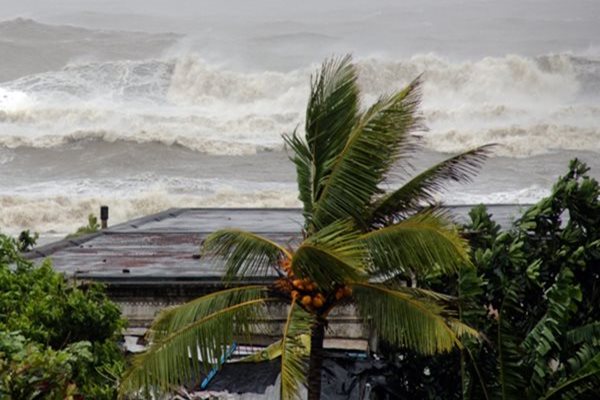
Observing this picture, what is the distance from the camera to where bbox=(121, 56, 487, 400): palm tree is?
808 cm

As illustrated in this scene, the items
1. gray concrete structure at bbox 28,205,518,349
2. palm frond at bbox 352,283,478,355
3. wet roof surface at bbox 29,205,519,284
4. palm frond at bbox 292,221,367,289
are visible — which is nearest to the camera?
palm frond at bbox 292,221,367,289

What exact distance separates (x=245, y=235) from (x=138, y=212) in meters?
38.3

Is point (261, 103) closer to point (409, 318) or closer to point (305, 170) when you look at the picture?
point (305, 170)

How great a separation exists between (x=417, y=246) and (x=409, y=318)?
22.0 inches

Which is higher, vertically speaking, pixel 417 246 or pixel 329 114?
pixel 329 114

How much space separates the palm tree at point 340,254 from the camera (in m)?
8.08

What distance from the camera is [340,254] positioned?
778 cm

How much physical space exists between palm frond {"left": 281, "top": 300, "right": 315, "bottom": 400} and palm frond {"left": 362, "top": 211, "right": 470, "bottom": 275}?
0.71 m

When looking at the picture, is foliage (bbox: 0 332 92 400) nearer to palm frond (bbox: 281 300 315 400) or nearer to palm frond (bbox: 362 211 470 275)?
palm frond (bbox: 281 300 315 400)

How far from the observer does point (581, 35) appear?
69.4 meters

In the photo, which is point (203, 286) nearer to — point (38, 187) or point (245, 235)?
point (245, 235)

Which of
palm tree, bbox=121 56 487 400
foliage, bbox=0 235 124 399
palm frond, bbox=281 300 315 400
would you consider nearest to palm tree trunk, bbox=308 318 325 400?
palm tree, bbox=121 56 487 400

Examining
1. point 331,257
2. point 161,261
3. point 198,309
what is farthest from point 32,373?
point 161,261

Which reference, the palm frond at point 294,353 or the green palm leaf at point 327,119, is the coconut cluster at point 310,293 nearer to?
the palm frond at point 294,353
